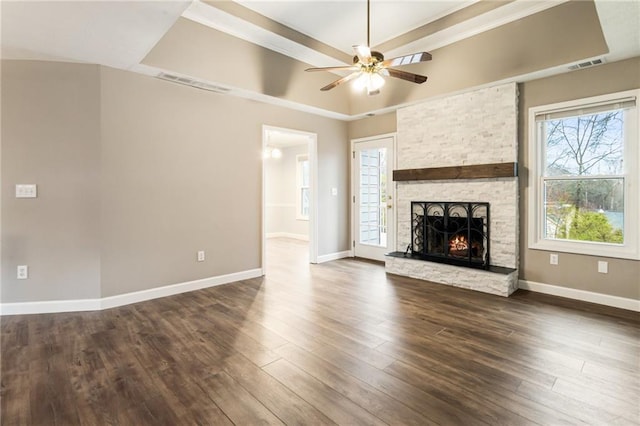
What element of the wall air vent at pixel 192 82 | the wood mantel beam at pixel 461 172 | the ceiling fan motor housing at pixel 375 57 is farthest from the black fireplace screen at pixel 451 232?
the wall air vent at pixel 192 82

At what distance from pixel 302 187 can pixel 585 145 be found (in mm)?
6367

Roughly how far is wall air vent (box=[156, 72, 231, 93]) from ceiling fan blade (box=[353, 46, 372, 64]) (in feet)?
6.73

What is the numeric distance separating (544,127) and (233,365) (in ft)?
14.7

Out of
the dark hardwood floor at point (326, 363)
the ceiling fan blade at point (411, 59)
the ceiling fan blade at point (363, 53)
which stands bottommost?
the dark hardwood floor at point (326, 363)

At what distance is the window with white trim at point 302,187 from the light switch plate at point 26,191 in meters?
6.10

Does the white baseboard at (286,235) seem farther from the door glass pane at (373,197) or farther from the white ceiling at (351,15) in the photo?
the white ceiling at (351,15)

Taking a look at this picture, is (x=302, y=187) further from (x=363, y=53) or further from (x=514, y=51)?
(x=363, y=53)

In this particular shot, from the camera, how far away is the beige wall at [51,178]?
328cm

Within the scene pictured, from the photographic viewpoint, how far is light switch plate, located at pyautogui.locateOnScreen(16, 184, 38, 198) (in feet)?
10.8

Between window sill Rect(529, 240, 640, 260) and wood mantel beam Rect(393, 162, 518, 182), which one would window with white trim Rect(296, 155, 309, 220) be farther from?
window sill Rect(529, 240, 640, 260)

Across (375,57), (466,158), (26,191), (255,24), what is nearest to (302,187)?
(466,158)

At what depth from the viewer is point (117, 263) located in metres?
3.59

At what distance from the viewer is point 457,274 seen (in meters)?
4.29

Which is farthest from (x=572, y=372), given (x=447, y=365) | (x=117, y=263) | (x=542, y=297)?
(x=117, y=263)
